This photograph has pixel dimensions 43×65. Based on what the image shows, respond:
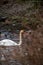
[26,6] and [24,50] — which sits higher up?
[24,50]

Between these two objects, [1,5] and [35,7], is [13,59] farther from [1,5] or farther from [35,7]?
[1,5]

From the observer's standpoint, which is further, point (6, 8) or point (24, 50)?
point (6, 8)

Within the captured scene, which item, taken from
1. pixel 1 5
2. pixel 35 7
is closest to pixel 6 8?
pixel 1 5

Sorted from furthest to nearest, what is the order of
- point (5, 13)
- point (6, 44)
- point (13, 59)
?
point (5, 13), point (6, 44), point (13, 59)

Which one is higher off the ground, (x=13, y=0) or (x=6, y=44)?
(x=6, y=44)

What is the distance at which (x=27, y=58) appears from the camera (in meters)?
4.60

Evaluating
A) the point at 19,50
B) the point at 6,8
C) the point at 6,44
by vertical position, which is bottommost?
the point at 6,8

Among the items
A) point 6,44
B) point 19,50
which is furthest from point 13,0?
point 19,50

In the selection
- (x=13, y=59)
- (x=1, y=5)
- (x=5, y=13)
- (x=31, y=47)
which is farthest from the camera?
(x=1, y=5)

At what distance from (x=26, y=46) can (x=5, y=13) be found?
18.4 ft

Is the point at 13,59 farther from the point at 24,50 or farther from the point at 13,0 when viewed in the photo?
the point at 13,0

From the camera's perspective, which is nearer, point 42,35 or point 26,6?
point 42,35

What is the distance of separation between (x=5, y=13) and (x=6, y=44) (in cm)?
419

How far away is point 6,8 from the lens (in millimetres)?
10773
